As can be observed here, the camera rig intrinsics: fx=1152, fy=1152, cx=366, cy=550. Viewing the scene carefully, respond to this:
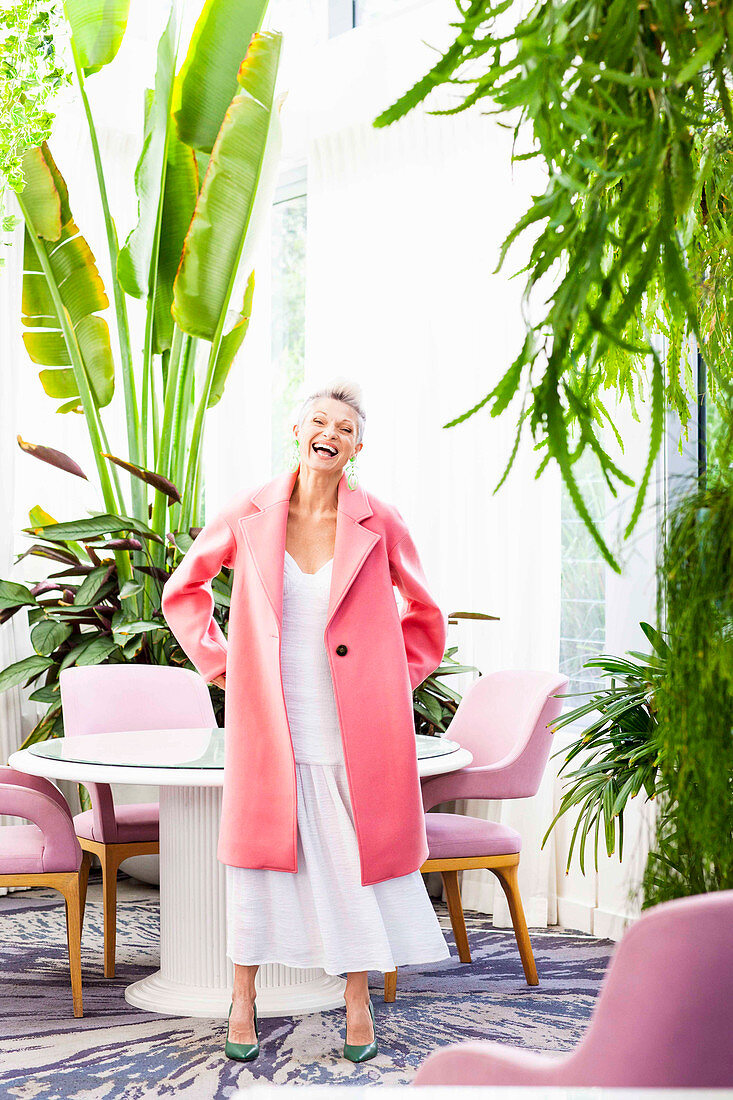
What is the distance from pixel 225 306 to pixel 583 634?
6.07 ft

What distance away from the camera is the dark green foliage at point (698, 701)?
109cm

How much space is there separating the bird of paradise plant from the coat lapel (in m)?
1.48

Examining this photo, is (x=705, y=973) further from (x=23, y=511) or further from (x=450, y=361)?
(x=23, y=511)

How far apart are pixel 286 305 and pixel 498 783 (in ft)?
10.4

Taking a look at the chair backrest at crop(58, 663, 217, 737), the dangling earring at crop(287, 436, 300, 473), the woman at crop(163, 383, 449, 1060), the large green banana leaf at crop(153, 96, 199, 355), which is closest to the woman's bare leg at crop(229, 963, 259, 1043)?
the woman at crop(163, 383, 449, 1060)

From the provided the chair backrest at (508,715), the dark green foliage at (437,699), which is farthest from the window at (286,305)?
the chair backrest at (508,715)

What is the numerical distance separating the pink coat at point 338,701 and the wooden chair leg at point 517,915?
2.00 feet

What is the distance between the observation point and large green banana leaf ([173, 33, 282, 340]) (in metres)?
4.25

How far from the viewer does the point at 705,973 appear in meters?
0.92

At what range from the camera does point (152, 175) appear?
439 cm

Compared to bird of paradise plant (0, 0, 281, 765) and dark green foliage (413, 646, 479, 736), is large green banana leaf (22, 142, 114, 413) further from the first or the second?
dark green foliage (413, 646, 479, 736)

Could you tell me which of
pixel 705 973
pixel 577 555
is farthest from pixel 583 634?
pixel 705 973

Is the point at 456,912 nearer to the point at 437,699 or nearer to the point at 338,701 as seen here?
the point at 437,699

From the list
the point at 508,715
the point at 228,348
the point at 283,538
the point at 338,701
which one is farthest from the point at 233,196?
the point at 338,701
